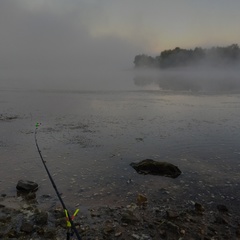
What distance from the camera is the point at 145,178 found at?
15500mm

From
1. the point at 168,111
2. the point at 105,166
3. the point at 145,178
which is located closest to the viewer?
the point at 145,178

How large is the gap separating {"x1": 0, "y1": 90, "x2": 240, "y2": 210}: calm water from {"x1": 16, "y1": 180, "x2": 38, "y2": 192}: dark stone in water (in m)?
0.36

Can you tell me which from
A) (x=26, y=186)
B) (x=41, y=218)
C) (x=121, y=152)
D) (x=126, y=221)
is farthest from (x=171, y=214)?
(x=121, y=152)

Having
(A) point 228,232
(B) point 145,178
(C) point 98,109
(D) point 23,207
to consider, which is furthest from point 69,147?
(C) point 98,109

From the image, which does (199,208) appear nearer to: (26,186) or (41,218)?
(41,218)

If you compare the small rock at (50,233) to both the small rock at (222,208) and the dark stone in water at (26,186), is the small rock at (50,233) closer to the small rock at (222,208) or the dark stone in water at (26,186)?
the dark stone in water at (26,186)

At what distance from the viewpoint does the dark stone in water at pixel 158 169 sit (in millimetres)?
15913

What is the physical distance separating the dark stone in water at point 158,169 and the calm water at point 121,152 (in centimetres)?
50

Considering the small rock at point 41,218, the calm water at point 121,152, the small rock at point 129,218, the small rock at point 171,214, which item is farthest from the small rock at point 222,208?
the small rock at point 41,218

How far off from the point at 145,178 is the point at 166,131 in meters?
10.7

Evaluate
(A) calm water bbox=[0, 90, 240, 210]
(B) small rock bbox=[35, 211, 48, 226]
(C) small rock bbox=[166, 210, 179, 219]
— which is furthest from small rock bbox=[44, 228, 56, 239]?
(C) small rock bbox=[166, 210, 179, 219]

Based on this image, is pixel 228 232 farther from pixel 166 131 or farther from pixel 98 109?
pixel 98 109

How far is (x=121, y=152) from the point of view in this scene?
65.0 ft

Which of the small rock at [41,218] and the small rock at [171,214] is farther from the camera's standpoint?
the small rock at [171,214]
